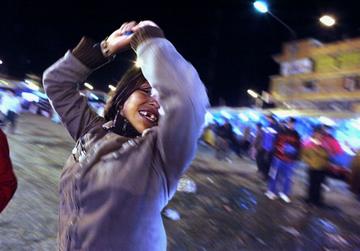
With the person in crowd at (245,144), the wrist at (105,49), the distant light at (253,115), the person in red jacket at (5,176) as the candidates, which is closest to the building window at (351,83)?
the distant light at (253,115)

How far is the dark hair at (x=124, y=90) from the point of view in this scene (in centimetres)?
168

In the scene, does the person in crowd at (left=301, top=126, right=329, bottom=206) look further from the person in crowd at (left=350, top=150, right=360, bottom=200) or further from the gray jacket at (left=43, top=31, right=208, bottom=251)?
the gray jacket at (left=43, top=31, right=208, bottom=251)

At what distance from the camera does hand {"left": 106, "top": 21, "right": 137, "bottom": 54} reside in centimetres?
171

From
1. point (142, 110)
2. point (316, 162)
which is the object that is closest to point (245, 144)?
point (316, 162)

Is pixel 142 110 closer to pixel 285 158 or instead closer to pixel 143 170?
pixel 143 170

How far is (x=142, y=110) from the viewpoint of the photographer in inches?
62.3

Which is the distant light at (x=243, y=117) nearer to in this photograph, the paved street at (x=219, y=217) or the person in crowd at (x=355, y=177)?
the person in crowd at (x=355, y=177)

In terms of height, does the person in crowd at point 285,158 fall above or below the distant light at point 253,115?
above

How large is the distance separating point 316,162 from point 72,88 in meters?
8.26

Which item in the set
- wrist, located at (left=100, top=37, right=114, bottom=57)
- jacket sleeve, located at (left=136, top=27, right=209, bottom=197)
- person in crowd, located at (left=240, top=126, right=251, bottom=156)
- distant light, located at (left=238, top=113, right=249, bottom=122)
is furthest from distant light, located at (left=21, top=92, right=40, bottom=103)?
jacket sleeve, located at (left=136, top=27, right=209, bottom=197)

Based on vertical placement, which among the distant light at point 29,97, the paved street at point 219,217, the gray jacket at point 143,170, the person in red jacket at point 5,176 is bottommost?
the distant light at point 29,97

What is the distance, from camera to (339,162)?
521 inches

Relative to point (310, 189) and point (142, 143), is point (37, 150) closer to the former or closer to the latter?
point (310, 189)

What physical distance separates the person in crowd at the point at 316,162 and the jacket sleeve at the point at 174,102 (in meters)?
8.31
